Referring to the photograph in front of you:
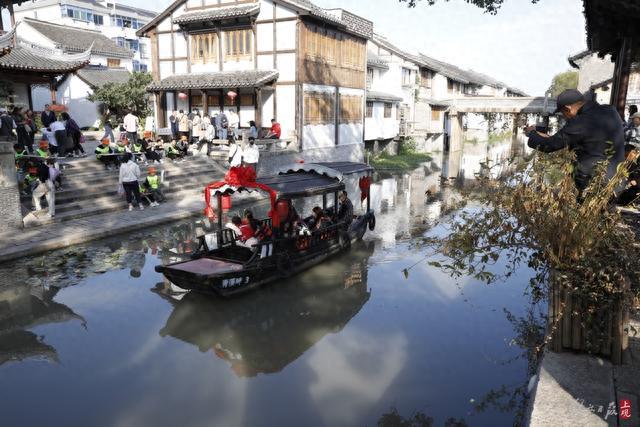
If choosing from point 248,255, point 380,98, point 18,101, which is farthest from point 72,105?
point 248,255

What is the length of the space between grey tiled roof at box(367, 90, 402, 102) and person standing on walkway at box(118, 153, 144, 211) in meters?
20.9

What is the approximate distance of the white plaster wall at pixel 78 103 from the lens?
35.4 m

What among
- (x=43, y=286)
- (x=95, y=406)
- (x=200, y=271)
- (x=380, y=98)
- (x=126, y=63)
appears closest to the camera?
(x=95, y=406)

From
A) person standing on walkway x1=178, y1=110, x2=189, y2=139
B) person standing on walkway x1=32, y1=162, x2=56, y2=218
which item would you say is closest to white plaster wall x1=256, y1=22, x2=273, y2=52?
person standing on walkway x1=178, y1=110, x2=189, y2=139

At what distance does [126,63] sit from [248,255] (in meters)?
45.1

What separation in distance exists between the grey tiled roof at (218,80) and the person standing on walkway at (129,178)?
30.6 feet

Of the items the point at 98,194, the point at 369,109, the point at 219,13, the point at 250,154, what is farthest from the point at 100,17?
the point at 98,194

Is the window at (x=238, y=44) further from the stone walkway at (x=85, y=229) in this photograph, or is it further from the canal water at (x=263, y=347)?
the canal water at (x=263, y=347)

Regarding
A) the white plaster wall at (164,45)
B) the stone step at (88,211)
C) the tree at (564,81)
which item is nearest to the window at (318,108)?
the white plaster wall at (164,45)

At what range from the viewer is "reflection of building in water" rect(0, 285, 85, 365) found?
26.8 ft

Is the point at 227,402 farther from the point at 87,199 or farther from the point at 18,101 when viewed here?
the point at 18,101

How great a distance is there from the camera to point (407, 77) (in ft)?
138

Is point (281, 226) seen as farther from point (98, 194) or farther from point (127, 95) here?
point (127, 95)

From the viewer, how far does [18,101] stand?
25672 mm
